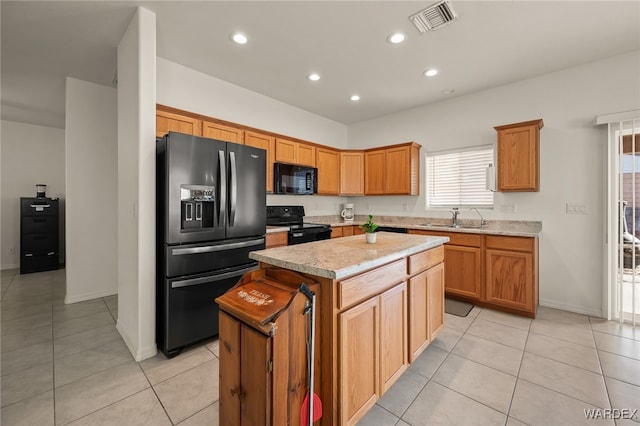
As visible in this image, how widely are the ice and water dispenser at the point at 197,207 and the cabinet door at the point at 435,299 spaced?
195 centimetres

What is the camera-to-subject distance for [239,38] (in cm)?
268

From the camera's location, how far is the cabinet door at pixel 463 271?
335 centimetres

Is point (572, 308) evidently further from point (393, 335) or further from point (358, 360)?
point (358, 360)

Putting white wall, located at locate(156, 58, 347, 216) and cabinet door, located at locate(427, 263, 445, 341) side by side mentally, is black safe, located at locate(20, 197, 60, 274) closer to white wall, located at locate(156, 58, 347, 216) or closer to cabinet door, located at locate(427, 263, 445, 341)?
white wall, located at locate(156, 58, 347, 216)

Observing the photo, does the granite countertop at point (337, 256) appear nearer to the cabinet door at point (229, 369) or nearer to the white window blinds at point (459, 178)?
the cabinet door at point (229, 369)

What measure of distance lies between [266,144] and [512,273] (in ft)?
11.5

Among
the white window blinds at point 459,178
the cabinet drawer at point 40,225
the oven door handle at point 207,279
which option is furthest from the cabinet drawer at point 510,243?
the cabinet drawer at point 40,225

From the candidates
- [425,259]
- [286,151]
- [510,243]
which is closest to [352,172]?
[286,151]

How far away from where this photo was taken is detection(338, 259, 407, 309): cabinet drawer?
138 cm

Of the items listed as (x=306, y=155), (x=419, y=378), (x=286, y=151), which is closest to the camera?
(x=419, y=378)

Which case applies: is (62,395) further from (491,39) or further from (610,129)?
(610,129)

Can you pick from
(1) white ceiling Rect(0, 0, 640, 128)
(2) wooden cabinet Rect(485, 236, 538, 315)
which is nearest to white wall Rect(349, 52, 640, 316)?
(1) white ceiling Rect(0, 0, 640, 128)

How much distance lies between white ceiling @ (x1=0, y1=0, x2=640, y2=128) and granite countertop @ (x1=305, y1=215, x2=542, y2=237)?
1.90m

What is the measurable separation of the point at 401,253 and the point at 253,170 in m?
1.71
